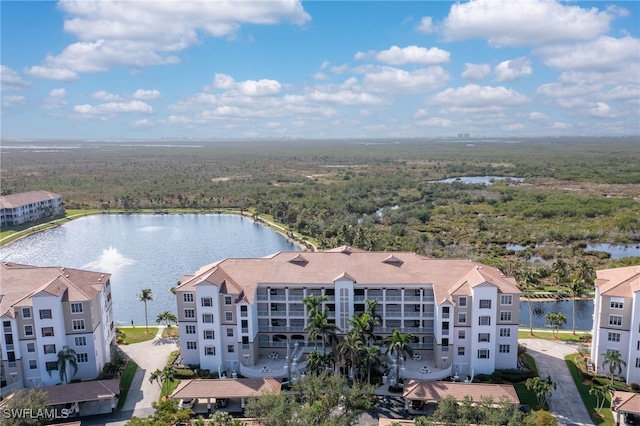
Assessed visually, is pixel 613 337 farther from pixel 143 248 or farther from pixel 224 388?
pixel 143 248

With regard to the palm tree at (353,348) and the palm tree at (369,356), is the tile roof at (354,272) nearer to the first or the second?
the palm tree at (353,348)

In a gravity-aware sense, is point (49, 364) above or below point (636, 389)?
above

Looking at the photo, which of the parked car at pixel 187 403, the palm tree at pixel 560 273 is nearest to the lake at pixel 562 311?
the palm tree at pixel 560 273

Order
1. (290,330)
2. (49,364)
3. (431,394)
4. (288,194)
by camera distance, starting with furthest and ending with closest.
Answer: (288,194) < (290,330) < (49,364) < (431,394)

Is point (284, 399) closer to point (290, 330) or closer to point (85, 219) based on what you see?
point (290, 330)

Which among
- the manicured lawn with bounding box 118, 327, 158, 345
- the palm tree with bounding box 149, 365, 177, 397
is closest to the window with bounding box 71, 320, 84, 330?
the palm tree with bounding box 149, 365, 177, 397

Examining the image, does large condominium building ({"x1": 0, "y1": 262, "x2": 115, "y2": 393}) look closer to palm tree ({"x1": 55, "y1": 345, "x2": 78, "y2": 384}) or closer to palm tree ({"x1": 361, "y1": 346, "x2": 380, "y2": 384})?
palm tree ({"x1": 55, "y1": 345, "x2": 78, "y2": 384})

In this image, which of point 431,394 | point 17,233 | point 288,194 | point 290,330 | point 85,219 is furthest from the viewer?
point 288,194

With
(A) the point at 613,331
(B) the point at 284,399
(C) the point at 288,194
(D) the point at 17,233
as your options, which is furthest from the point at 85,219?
(A) the point at 613,331
